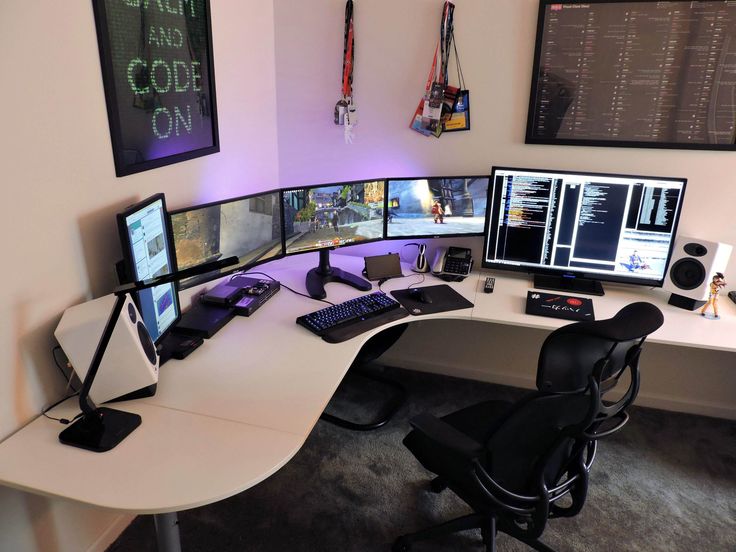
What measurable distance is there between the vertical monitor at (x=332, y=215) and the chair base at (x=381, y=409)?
2.40ft

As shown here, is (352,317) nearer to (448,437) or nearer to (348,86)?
(448,437)

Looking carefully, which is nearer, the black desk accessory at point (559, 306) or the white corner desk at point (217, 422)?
the white corner desk at point (217, 422)

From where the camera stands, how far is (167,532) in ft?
5.03

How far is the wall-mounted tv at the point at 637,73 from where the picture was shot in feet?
7.47

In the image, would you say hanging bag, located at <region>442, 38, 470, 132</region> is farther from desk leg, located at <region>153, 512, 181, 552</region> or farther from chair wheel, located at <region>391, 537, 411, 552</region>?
desk leg, located at <region>153, 512, 181, 552</region>

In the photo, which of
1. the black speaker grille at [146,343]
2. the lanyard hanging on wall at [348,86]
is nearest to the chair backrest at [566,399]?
the black speaker grille at [146,343]

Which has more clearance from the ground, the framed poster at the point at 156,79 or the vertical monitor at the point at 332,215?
the framed poster at the point at 156,79

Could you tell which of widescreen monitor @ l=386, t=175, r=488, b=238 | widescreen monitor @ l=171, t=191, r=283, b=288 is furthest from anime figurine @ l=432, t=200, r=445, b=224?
widescreen monitor @ l=171, t=191, r=283, b=288

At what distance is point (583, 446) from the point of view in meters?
1.61

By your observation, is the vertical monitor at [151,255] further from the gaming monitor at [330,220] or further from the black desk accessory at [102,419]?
the gaming monitor at [330,220]

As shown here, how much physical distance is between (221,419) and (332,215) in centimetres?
116

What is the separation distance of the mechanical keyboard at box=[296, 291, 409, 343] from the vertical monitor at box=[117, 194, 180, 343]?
1.64 ft

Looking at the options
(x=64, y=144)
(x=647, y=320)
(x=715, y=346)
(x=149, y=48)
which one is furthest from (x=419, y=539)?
(x=149, y=48)

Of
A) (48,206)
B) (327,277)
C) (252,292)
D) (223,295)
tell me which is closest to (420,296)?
(327,277)
